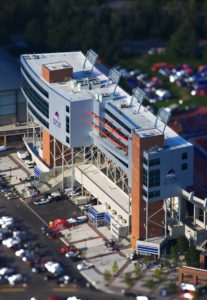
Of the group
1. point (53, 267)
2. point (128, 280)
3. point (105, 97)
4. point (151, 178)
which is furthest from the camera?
point (105, 97)

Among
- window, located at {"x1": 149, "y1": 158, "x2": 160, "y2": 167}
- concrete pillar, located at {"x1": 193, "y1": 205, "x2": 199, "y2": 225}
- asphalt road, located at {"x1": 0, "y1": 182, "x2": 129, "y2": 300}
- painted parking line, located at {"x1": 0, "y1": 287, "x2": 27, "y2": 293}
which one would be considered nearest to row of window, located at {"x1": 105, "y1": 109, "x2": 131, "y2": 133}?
window, located at {"x1": 149, "y1": 158, "x2": 160, "y2": 167}

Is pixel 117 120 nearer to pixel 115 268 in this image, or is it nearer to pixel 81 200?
pixel 81 200

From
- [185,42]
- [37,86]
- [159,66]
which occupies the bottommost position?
[159,66]

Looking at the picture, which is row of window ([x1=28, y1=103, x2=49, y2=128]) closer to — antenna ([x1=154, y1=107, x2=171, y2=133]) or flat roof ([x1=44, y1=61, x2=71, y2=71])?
flat roof ([x1=44, y1=61, x2=71, y2=71])

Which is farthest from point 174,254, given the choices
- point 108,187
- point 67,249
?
point 108,187

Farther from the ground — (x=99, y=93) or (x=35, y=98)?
(x=99, y=93)

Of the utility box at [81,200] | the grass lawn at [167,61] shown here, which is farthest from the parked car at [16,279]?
the grass lawn at [167,61]

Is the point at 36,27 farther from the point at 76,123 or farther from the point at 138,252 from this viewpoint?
the point at 138,252

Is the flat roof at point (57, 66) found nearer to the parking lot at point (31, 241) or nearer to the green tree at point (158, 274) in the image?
the parking lot at point (31, 241)
